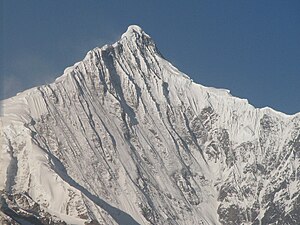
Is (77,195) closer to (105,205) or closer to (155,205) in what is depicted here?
(105,205)

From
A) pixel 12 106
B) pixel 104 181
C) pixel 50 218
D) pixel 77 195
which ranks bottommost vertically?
pixel 50 218

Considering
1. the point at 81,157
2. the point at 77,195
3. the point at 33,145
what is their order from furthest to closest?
the point at 81,157
the point at 33,145
the point at 77,195

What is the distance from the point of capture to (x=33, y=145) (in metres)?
178

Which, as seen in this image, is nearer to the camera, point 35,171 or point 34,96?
point 35,171

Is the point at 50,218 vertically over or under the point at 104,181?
under

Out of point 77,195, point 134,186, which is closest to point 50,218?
point 77,195

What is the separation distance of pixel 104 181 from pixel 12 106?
80.4ft

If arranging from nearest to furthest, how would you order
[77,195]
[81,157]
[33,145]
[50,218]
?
[50,218], [77,195], [33,145], [81,157]

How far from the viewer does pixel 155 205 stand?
19238cm

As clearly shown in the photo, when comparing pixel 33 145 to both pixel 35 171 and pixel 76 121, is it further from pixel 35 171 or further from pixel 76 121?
pixel 76 121

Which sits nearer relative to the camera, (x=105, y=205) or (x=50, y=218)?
(x=50, y=218)

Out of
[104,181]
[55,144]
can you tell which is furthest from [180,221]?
[55,144]

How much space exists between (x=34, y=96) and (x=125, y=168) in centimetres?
2408

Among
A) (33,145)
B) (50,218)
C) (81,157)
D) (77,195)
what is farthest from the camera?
(81,157)
